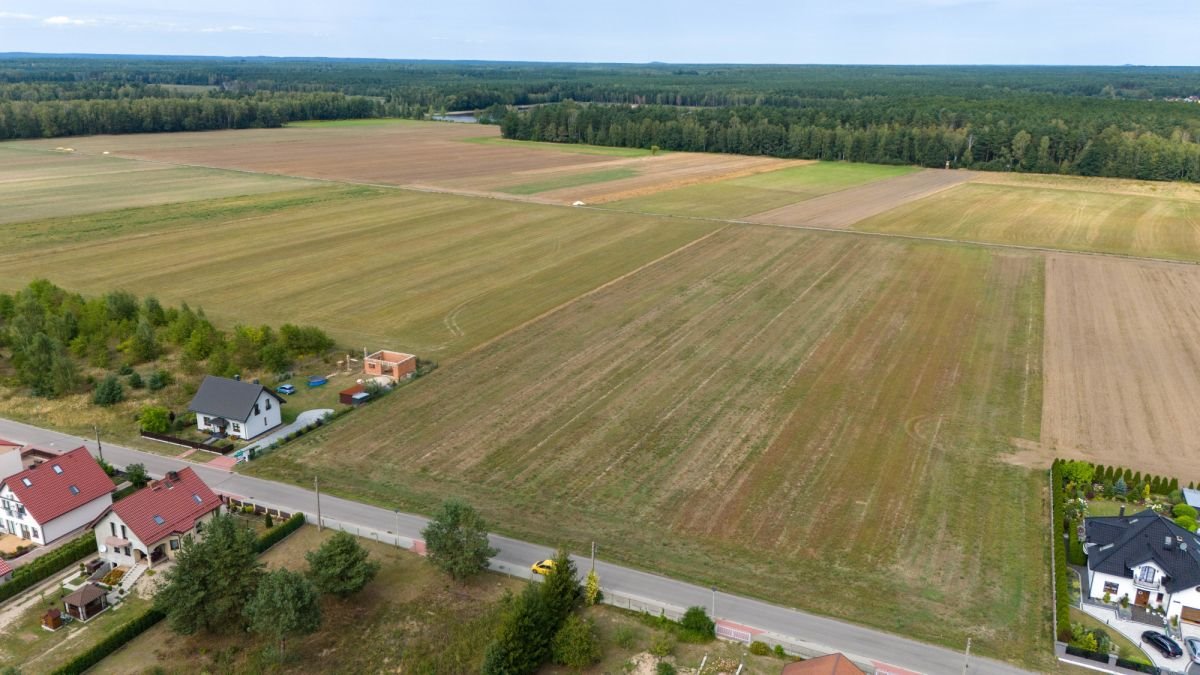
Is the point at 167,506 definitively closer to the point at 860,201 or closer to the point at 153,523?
the point at 153,523

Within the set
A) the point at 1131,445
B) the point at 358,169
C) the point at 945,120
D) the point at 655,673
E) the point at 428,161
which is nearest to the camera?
the point at 655,673

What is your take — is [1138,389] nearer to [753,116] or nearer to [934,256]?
[934,256]

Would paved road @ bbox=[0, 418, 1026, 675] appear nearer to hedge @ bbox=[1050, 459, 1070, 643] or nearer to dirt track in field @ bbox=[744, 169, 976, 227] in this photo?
hedge @ bbox=[1050, 459, 1070, 643]

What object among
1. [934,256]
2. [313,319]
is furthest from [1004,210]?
[313,319]

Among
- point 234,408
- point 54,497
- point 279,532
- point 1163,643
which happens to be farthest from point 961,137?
point 54,497

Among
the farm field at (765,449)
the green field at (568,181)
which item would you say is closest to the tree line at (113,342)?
the farm field at (765,449)
